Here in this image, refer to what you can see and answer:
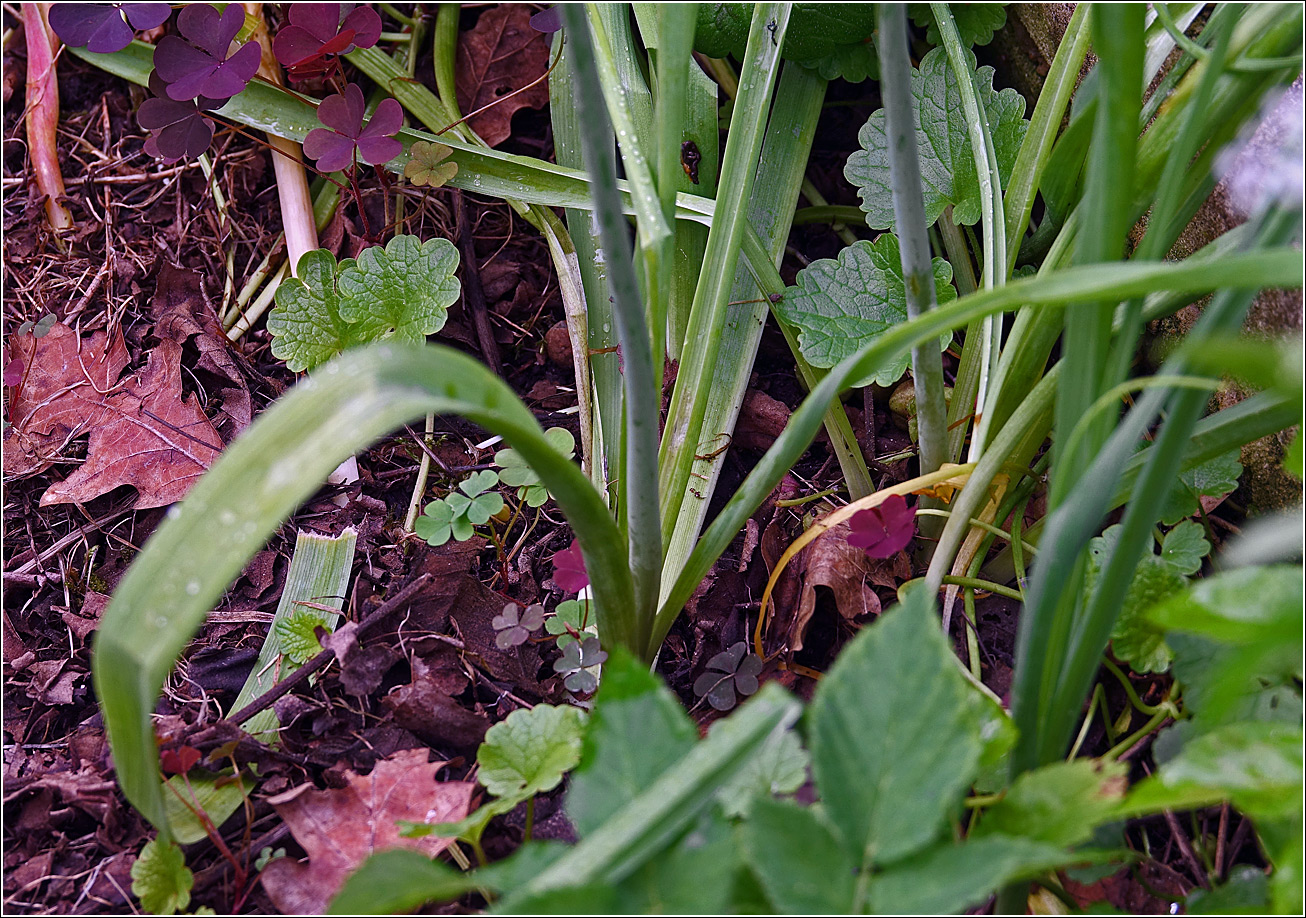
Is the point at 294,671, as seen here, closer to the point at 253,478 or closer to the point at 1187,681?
the point at 253,478

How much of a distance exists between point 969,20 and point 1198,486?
2.27 feet

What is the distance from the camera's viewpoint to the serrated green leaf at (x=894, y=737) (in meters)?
0.55

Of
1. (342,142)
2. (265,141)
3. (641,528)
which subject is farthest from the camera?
(265,141)

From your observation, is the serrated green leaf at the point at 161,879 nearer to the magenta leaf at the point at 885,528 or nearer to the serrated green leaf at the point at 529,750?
the serrated green leaf at the point at 529,750

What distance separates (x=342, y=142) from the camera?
4.23 feet

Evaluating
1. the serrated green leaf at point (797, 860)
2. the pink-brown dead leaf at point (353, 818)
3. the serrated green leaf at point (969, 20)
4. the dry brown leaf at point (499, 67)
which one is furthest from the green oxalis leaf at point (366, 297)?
the serrated green leaf at point (797, 860)

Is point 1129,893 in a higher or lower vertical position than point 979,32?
lower

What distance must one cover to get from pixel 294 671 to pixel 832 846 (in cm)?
68

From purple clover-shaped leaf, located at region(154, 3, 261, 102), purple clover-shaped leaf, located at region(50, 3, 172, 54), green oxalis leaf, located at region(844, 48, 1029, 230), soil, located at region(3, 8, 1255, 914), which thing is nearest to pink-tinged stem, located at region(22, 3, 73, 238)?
soil, located at region(3, 8, 1255, 914)

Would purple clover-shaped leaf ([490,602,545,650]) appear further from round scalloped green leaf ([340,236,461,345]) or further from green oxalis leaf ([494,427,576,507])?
round scalloped green leaf ([340,236,461,345])

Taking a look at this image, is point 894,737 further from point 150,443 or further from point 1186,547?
point 150,443

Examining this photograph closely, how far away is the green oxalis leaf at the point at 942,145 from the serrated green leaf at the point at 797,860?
0.78 m

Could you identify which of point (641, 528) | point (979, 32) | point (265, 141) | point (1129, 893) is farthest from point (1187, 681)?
point (265, 141)

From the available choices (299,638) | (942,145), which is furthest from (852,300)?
(299,638)
